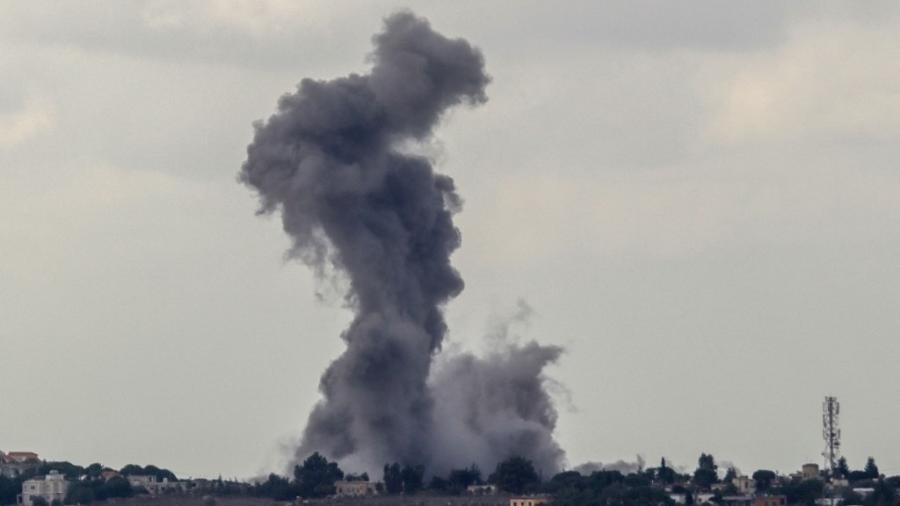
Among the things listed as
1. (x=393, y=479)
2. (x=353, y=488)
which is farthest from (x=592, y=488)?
(x=353, y=488)

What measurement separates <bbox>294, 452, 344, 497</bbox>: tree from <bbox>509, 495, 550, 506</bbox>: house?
1072 centimetres

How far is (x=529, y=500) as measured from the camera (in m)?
186

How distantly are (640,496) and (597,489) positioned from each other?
3733 mm

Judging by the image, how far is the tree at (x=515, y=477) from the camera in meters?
190

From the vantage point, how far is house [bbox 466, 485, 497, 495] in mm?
189875

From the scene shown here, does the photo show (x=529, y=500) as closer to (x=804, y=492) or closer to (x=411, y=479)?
(x=411, y=479)

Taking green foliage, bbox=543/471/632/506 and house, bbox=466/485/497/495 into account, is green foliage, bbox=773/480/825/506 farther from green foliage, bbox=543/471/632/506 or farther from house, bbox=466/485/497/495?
house, bbox=466/485/497/495

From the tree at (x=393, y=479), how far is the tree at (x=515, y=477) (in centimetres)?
613

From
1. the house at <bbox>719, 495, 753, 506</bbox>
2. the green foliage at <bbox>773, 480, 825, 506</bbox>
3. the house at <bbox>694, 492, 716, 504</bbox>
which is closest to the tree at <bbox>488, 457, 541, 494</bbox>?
the house at <bbox>694, 492, 716, 504</bbox>

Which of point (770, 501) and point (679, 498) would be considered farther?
point (679, 498)

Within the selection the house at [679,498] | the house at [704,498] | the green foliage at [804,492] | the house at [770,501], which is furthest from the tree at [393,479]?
the green foliage at [804,492]

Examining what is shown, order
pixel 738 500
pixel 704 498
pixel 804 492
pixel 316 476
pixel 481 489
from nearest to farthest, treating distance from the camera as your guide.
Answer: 1. pixel 804 492
2. pixel 738 500
3. pixel 481 489
4. pixel 316 476
5. pixel 704 498

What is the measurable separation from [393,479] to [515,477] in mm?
7364

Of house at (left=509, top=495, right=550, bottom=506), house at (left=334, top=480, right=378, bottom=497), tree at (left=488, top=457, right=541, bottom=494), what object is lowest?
house at (left=509, top=495, right=550, bottom=506)
